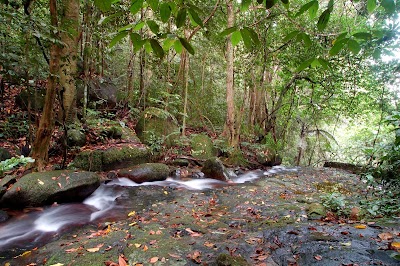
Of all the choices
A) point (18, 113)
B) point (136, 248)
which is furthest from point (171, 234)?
point (18, 113)

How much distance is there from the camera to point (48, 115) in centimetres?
521

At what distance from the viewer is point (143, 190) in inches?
254

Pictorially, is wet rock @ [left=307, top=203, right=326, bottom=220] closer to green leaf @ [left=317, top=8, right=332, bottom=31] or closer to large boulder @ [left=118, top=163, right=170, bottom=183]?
green leaf @ [left=317, top=8, right=332, bottom=31]

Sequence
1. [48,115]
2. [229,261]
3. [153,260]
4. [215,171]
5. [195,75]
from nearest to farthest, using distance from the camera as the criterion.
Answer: [229,261]
[153,260]
[48,115]
[215,171]
[195,75]

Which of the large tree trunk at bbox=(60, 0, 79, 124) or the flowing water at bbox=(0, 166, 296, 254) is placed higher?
the large tree trunk at bbox=(60, 0, 79, 124)

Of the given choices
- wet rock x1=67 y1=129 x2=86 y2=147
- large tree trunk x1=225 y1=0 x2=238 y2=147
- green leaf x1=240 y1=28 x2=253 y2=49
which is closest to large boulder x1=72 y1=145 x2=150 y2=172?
wet rock x1=67 y1=129 x2=86 y2=147

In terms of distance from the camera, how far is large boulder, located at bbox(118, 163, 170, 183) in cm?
705

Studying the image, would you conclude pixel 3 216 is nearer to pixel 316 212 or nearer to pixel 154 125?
pixel 316 212

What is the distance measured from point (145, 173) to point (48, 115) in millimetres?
2936

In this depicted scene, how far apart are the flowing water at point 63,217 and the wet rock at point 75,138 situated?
5.36 ft

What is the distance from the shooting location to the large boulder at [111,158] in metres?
6.79

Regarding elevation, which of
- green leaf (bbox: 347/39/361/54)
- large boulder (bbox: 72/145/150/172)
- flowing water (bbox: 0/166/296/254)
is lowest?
flowing water (bbox: 0/166/296/254)

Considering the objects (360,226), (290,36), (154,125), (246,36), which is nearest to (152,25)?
(246,36)

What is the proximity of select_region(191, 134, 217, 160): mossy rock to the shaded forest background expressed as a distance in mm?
448
